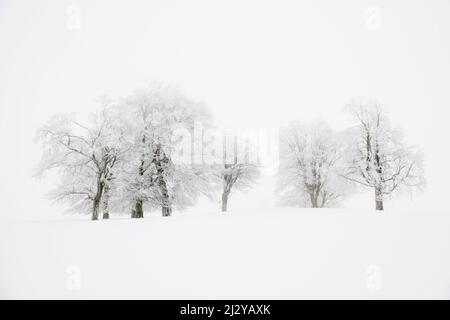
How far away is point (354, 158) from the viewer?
2906 centimetres

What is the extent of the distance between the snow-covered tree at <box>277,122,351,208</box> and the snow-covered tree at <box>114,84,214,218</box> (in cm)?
1504

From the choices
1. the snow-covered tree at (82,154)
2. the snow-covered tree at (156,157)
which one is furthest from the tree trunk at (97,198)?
the snow-covered tree at (156,157)

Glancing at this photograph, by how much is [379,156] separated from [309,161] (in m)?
9.86

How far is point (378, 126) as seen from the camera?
28.5 m

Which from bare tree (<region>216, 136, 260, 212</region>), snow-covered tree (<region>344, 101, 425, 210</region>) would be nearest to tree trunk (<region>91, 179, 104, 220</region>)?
bare tree (<region>216, 136, 260, 212</region>)

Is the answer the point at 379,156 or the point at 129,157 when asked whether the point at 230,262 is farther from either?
the point at 379,156

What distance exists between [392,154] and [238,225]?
62.1 feet

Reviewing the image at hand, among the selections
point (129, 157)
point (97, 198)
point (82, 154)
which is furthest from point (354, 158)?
point (82, 154)

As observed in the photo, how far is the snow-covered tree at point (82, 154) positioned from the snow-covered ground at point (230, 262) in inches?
272

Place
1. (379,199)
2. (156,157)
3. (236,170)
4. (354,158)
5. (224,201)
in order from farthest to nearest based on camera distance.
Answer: (236,170)
(224,201)
(354,158)
(379,199)
(156,157)

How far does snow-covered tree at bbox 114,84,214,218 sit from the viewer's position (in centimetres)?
2456

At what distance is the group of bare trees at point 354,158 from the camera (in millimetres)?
26906

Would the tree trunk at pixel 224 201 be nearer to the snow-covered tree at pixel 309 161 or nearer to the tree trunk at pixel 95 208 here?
the snow-covered tree at pixel 309 161

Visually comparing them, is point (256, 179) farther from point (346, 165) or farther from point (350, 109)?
point (350, 109)
